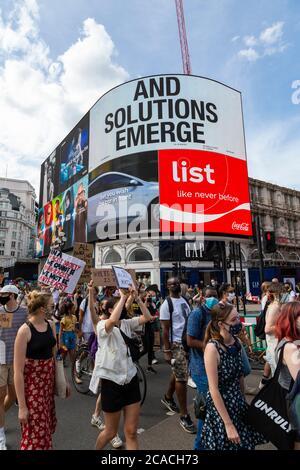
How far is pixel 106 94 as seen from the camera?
109 feet

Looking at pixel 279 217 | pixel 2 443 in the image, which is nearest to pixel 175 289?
pixel 2 443

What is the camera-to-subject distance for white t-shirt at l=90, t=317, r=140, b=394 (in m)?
3.13

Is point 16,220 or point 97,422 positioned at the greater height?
point 16,220

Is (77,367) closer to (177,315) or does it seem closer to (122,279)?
(177,315)

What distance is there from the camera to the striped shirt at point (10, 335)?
399 cm

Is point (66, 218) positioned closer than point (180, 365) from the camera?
No

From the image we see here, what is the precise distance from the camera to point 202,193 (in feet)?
89.2

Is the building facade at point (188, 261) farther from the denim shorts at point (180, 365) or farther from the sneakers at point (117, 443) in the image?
the sneakers at point (117, 443)

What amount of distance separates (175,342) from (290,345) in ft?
8.15
